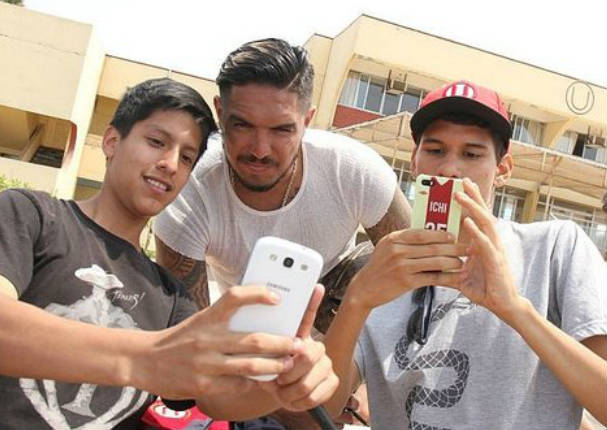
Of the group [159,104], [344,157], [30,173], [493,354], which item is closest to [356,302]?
[493,354]

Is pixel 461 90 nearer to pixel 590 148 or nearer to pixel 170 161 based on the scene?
pixel 170 161

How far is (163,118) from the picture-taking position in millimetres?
2010

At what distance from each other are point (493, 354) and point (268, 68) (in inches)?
58.8

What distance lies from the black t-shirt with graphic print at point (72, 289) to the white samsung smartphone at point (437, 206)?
80 centimetres

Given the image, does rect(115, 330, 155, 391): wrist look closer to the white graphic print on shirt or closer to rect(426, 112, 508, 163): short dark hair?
the white graphic print on shirt

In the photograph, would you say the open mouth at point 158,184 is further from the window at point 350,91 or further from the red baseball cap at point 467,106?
the window at point 350,91

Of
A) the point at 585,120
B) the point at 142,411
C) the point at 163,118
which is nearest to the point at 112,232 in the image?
the point at 163,118

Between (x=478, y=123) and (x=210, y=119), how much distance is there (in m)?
0.92

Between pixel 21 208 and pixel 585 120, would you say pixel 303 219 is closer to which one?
pixel 21 208

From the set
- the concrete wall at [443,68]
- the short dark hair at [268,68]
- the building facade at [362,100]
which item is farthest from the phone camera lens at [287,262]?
the concrete wall at [443,68]

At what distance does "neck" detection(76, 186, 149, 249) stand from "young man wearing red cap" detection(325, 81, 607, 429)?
0.75 metres

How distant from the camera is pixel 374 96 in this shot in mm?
20953

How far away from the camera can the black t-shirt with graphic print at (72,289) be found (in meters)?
1.50

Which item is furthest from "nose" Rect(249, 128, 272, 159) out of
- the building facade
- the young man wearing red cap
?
the building facade
